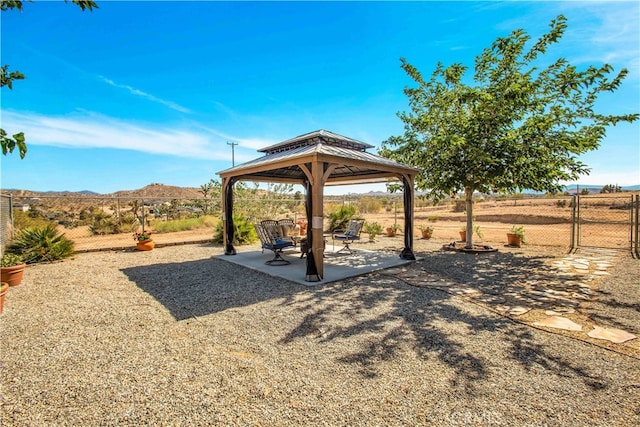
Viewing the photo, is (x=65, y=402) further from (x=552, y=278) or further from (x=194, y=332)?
(x=552, y=278)

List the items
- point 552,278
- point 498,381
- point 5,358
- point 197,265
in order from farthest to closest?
point 197,265, point 552,278, point 5,358, point 498,381

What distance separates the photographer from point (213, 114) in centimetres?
1605

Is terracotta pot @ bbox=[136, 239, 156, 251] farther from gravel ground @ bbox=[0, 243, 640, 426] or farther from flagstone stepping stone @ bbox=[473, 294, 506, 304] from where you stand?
flagstone stepping stone @ bbox=[473, 294, 506, 304]

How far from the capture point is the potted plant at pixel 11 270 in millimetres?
5730

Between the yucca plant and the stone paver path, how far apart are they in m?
8.73

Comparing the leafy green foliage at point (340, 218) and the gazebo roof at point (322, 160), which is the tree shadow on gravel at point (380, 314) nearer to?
the gazebo roof at point (322, 160)

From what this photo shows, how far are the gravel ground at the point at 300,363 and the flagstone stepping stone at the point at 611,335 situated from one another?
0.38 meters

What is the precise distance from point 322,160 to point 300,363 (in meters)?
3.92

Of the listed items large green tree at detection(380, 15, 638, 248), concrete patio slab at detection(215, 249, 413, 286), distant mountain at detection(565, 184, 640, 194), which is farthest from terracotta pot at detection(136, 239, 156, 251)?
distant mountain at detection(565, 184, 640, 194)

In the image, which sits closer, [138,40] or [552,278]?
[552,278]

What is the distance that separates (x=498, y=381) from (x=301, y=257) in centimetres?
641

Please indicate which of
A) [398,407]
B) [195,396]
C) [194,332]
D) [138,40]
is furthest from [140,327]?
[138,40]

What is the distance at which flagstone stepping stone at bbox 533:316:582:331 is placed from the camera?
12.4ft

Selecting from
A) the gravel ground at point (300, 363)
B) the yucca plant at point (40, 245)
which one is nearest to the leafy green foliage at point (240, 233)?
the yucca plant at point (40, 245)
